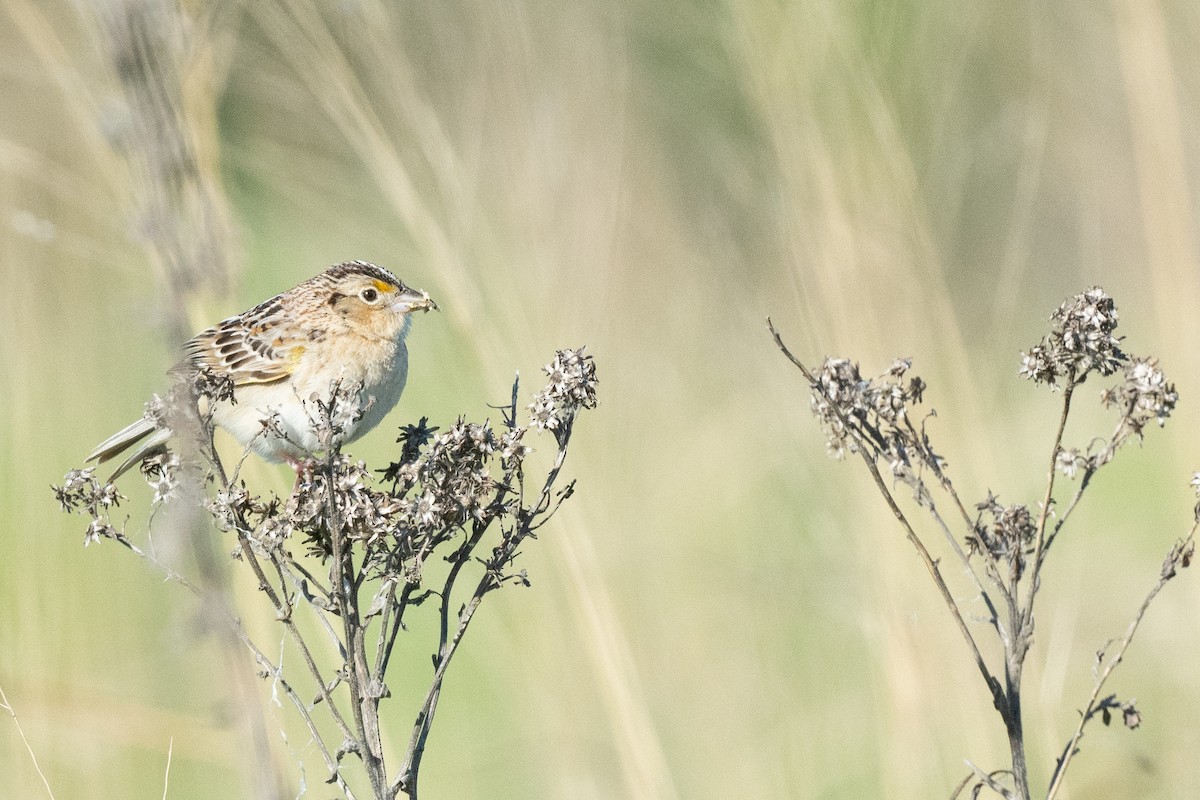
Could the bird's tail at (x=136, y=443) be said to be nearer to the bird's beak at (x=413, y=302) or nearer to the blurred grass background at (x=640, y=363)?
the blurred grass background at (x=640, y=363)

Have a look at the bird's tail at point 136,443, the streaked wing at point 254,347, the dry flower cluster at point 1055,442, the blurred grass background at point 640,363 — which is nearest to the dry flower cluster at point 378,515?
the dry flower cluster at point 1055,442

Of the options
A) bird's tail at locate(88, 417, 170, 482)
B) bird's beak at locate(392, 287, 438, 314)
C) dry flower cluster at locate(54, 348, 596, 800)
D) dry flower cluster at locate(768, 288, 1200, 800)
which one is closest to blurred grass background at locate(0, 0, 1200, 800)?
bird's beak at locate(392, 287, 438, 314)

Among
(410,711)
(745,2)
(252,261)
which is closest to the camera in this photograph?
(745,2)

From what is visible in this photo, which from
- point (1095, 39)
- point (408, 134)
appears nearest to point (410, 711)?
point (408, 134)

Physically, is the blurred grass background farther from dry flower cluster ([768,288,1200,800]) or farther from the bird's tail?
dry flower cluster ([768,288,1200,800])

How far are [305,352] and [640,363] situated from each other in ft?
4.87

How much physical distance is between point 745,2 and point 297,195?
1300 millimetres

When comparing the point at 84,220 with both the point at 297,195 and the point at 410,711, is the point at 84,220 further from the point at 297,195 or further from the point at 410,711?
the point at 410,711

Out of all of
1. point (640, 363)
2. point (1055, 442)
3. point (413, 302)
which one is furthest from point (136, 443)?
point (1055, 442)

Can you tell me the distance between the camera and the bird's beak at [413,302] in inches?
121

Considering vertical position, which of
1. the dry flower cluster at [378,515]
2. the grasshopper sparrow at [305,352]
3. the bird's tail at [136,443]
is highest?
the grasshopper sparrow at [305,352]

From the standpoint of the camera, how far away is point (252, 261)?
4.36m

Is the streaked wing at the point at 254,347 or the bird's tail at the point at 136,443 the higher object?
the streaked wing at the point at 254,347

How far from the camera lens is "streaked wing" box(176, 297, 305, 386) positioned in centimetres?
321
